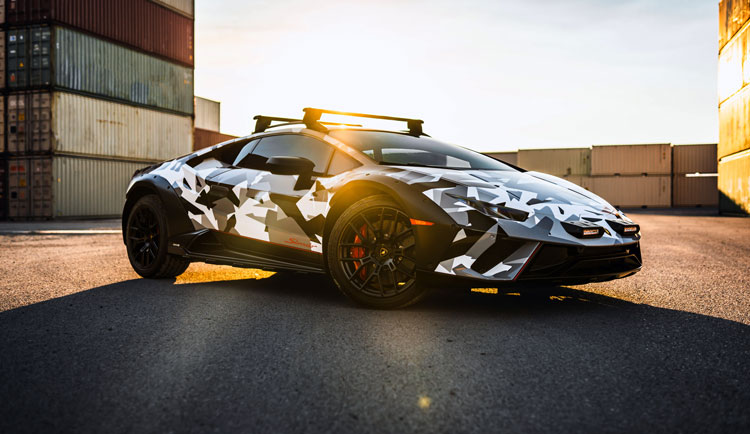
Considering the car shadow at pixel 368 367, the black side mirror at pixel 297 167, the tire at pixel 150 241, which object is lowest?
the car shadow at pixel 368 367

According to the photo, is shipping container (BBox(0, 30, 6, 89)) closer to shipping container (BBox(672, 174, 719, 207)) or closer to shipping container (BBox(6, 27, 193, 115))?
shipping container (BBox(6, 27, 193, 115))

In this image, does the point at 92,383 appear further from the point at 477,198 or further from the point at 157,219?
the point at 157,219

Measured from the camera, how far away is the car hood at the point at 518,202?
343 cm

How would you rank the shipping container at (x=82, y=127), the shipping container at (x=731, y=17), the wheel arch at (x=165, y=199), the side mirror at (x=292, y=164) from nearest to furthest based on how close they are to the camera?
the side mirror at (x=292, y=164), the wheel arch at (x=165, y=199), the shipping container at (x=731, y=17), the shipping container at (x=82, y=127)

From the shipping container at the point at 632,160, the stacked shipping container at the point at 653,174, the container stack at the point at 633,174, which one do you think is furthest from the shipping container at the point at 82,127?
the container stack at the point at 633,174

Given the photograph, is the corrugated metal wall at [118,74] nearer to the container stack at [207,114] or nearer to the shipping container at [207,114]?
the container stack at [207,114]

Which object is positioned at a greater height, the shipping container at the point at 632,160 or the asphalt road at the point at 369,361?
the shipping container at the point at 632,160

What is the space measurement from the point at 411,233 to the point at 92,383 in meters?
1.94

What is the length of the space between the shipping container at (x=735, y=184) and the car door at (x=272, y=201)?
21804mm

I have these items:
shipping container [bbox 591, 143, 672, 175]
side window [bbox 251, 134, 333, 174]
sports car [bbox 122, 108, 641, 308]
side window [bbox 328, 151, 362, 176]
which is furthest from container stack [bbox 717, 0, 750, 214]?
side window [bbox 328, 151, 362, 176]

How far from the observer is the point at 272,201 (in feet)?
14.4

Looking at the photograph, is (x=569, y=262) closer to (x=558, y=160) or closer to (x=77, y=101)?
(x=77, y=101)

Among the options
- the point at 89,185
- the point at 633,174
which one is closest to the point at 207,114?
the point at 89,185

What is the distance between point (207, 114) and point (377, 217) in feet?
149
